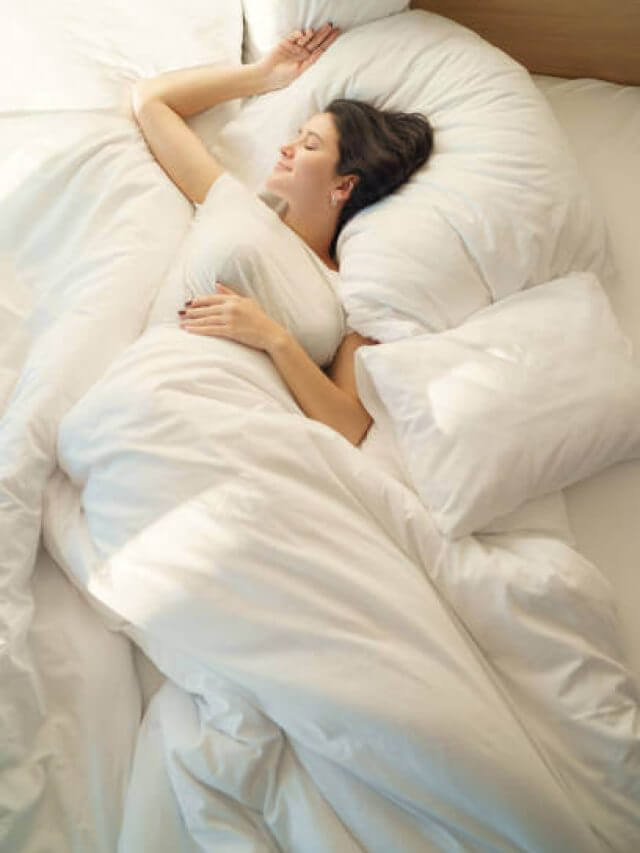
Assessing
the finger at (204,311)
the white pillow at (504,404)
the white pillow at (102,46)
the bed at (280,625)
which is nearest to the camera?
the bed at (280,625)

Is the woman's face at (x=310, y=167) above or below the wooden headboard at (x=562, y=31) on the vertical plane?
below

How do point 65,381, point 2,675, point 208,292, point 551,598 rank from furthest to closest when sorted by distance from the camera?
point 208,292 < point 65,381 < point 551,598 < point 2,675

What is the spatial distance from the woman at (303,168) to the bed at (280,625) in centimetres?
6

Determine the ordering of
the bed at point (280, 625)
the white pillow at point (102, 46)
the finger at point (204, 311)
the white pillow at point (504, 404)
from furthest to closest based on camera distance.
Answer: the white pillow at point (102, 46), the finger at point (204, 311), the white pillow at point (504, 404), the bed at point (280, 625)

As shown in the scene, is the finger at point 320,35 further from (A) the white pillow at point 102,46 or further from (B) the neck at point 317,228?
(B) the neck at point 317,228

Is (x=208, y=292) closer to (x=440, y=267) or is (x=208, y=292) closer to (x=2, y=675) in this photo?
(x=440, y=267)

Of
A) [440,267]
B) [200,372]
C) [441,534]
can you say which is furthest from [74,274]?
[441,534]

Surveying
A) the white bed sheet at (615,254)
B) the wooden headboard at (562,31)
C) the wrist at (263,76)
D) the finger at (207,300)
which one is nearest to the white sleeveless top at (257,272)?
the finger at (207,300)

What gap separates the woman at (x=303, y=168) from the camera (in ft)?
3.47

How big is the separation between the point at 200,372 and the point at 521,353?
446 millimetres

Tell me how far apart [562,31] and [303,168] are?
0.72 metres

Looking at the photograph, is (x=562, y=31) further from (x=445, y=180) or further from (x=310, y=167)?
(x=310, y=167)

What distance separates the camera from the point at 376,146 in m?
1.21

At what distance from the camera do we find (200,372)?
0.95 metres
